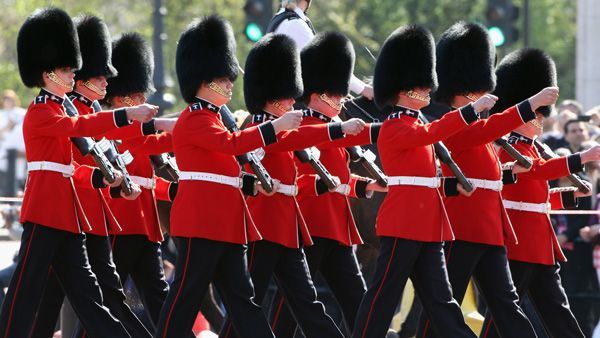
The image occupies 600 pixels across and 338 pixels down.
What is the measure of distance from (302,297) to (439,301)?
58 cm

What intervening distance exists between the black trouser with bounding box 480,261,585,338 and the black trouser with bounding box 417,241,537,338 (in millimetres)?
185

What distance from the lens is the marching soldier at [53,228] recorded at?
6.71m

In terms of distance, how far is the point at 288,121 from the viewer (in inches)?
257

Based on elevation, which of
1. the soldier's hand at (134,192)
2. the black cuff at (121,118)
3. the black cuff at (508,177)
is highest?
the black cuff at (121,118)

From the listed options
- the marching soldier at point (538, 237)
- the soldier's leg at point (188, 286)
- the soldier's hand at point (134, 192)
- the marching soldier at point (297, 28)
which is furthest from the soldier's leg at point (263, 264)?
the marching soldier at point (297, 28)

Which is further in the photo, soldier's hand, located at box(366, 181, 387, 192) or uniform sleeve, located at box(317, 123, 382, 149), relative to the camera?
soldier's hand, located at box(366, 181, 387, 192)

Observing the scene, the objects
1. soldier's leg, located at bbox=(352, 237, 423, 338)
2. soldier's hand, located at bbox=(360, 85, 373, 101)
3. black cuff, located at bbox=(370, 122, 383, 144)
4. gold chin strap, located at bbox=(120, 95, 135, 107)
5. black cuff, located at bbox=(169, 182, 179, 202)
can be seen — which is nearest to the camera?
soldier's leg, located at bbox=(352, 237, 423, 338)

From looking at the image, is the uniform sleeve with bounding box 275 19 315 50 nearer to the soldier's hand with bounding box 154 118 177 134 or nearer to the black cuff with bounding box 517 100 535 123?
the soldier's hand with bounding box 154 118 177 134

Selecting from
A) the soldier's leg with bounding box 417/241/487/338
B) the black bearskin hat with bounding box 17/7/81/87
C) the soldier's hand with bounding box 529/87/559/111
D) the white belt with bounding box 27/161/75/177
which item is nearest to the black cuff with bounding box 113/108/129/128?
the white belt with bounding box 27/161/75/177

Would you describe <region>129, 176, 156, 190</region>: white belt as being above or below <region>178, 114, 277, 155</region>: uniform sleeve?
below

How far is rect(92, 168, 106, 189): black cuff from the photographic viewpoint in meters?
6.91

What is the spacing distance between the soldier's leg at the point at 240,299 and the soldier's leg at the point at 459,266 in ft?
2.32

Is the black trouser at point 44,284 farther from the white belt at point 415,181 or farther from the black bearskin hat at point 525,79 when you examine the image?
the black bearskin hat at point 525,79

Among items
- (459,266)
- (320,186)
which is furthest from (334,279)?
(459,266)
